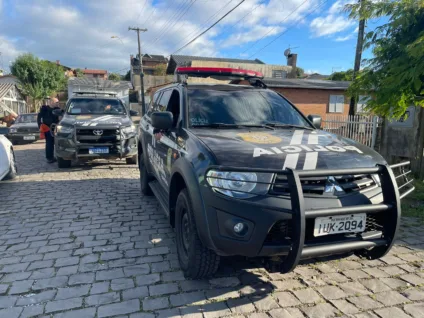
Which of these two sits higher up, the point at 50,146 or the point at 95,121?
the point at 95,121

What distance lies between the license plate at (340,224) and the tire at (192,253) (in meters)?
0.89

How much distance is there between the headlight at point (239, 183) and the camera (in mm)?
2234

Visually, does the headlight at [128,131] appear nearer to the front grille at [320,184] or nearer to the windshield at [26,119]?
the front grille at [320,184]

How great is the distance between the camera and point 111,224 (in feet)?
13.8

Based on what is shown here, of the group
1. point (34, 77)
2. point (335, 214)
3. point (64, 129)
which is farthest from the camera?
point (34, 77)

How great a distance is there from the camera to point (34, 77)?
112 feet

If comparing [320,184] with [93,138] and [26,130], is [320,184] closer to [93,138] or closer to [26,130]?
[93,138]

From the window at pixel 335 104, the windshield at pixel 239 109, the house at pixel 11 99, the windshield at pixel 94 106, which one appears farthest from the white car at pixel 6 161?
the window at pixel 335 104

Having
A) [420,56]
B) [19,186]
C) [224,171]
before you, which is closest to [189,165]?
[224,171]

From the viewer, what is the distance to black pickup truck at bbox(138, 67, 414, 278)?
2.16m

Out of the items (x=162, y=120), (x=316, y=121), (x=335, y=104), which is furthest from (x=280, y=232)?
(x=335, y=104)

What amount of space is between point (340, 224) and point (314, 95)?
67.8 feet

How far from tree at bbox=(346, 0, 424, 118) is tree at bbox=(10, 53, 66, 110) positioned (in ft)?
119

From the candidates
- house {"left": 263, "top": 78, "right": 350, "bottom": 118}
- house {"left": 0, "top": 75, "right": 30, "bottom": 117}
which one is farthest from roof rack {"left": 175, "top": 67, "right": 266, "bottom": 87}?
house {"left": 0, "top": 75, "right": 30, "bottom": 117}
